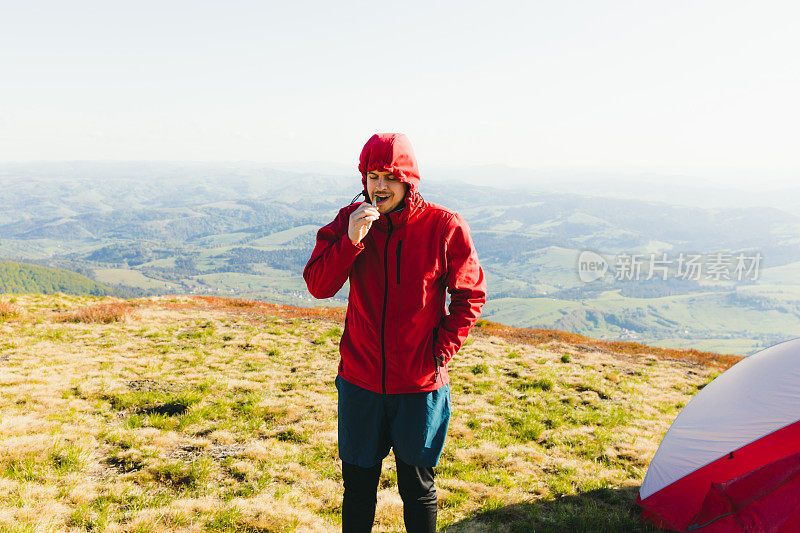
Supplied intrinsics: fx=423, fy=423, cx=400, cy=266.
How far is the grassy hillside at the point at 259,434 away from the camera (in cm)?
554

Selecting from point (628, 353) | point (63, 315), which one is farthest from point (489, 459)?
point (63, 315)

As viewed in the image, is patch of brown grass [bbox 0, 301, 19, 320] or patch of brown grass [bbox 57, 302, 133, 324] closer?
patch of brown grass [bbox 0, 301, 19, 320]

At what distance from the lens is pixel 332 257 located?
10.8ft

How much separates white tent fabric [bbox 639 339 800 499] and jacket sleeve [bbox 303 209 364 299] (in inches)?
210

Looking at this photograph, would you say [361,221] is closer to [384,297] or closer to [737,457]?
[384,297]

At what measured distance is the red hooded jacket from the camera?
11.0 feet

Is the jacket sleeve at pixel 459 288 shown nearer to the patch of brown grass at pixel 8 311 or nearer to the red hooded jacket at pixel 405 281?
the red hooded jacket at pixel 405 281

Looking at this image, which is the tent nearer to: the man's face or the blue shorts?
the blue shorts

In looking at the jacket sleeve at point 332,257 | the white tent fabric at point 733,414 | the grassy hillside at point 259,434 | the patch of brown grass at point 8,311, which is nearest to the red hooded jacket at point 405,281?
the jacket sleeve at point 332,257

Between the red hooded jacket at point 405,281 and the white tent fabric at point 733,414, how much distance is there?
431 cm

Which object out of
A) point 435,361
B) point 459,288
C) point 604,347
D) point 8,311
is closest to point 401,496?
point 435,361

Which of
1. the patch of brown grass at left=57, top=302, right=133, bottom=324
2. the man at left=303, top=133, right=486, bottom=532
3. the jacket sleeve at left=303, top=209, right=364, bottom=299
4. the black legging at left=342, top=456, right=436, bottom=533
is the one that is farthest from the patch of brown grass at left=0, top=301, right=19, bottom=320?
the man at left=303, top=133, right=486, bottom=532

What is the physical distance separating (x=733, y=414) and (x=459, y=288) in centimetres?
464

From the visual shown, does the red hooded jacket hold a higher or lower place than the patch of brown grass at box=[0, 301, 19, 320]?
higher
